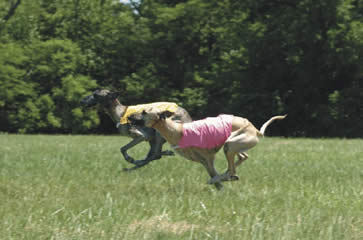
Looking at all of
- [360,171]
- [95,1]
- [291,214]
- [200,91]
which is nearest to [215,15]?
[200,91]

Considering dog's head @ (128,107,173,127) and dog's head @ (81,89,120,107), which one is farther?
dog's head @ (81,89,120,107)

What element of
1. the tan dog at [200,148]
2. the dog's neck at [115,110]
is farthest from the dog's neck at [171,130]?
the dog's neck at [115,110]

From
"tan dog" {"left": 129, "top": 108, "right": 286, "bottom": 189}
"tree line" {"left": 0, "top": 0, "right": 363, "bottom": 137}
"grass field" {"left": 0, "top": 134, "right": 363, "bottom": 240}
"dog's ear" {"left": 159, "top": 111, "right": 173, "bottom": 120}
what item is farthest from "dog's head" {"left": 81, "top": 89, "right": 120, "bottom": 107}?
"tree line" {"left": 0, "top": 0, "right": 363, "bottom": 137}

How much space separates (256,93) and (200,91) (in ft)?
11.0

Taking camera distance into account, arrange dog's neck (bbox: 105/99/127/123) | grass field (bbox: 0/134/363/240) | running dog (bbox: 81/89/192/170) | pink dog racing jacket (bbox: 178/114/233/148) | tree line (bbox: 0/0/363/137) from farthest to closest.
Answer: tree line (bbox: 0/0/363/137), dog's neck (bbox: 105/99/127/123), running dog (bbox: 81/89/192/170), pink dog racing jacket (bbox: 178/114/233/148), grass field (bbox: 0/134/363/240)

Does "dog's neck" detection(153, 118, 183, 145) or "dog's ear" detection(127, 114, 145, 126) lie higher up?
"dog's ear" detection(127, 114, 145, 126)

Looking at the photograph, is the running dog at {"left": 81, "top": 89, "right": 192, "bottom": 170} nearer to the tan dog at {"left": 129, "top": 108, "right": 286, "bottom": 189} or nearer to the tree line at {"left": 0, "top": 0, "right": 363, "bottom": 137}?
the tan dog at {"left": 129, "top": 108, "right": 286, "bottom": 189}

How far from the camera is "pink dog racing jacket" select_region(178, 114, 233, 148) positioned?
7594mm

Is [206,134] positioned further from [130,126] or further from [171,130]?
[130,126]

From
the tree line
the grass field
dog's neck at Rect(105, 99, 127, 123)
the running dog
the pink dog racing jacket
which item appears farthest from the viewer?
the tree line

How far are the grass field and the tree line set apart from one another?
56.4ft

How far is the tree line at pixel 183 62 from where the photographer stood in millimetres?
27812

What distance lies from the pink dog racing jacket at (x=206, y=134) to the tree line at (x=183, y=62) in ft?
63.8

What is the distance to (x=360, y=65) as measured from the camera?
26.0 metres
